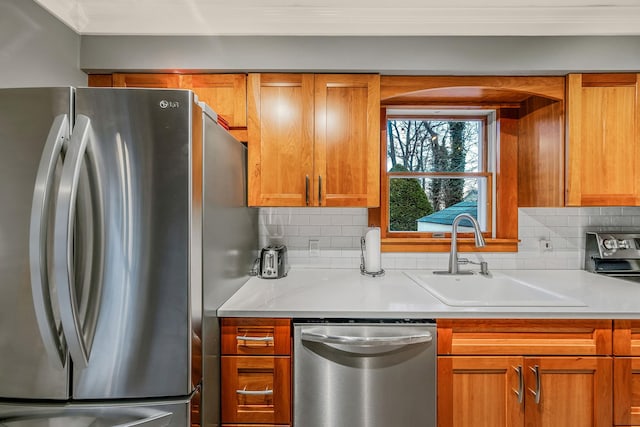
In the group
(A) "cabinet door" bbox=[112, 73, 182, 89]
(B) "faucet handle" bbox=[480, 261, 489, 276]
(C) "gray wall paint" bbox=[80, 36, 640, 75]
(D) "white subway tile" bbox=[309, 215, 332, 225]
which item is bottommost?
(B) "faucet handle" bbox=[480, 261, 489, 276]

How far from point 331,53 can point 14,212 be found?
1.52 m

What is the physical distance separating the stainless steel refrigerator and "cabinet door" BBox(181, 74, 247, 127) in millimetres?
689

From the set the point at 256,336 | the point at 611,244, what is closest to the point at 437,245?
the point at 611,244

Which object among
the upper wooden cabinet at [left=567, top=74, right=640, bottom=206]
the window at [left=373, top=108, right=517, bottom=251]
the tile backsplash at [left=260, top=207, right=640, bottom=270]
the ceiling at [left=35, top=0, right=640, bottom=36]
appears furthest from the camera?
the window at [left=373, top=108, right=517, bottom=251]

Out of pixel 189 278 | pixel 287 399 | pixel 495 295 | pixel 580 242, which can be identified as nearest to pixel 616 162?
pixel 580 242

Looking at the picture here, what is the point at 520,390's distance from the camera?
1.40 metres

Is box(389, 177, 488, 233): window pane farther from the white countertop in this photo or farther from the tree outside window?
the white countertop

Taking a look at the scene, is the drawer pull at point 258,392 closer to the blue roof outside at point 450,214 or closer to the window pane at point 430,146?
the blue roof outside at point 450,214

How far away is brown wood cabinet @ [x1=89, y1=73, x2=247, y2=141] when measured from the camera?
183cm

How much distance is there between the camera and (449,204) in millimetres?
2328

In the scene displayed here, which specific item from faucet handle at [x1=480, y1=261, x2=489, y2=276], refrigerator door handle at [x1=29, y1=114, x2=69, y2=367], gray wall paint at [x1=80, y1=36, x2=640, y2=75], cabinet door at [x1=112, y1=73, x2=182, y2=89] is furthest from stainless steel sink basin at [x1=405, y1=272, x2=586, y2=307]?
cabinet door at [x1=112, y1=73, x2=182, y2=89]

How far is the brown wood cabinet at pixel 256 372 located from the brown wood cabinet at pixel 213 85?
1038 mm

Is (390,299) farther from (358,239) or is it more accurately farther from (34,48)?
(34,48)

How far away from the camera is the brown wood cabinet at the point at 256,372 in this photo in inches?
56.7
